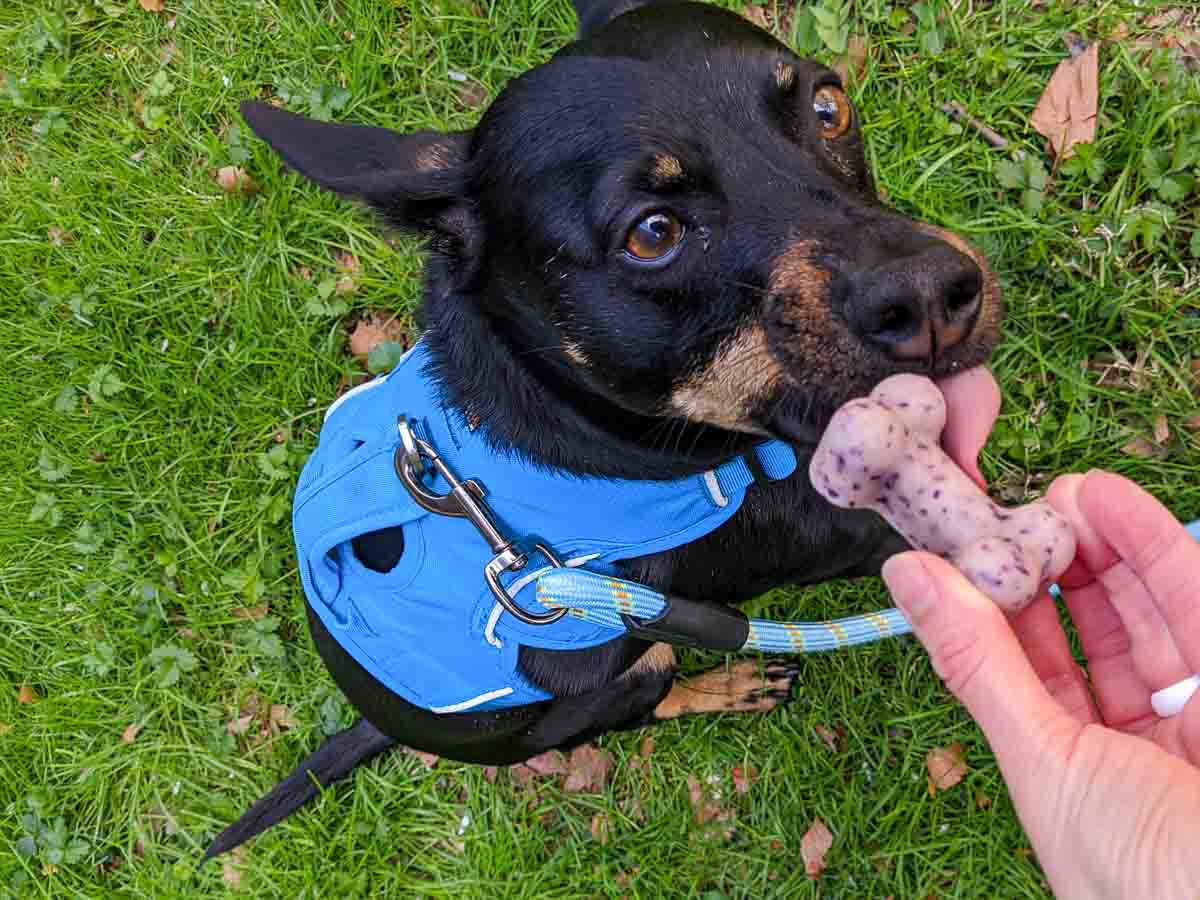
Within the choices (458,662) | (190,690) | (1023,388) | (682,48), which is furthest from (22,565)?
(1023,388)

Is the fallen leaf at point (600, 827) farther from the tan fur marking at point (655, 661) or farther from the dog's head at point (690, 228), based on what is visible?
the dog's head at point (690, 228)

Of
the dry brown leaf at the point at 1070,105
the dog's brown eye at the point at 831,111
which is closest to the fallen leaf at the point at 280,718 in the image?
the dog's brown eye at the point at 831,111

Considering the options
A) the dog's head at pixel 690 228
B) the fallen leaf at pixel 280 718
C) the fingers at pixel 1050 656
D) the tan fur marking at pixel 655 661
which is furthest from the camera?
the fallen leaf at pixel 280 718

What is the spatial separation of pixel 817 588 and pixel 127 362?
3.39 metres

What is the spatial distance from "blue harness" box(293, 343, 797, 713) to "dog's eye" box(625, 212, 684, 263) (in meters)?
0.68

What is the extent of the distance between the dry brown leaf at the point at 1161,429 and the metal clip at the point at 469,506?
248 centimetres

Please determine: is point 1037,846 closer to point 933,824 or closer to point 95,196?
point 933,824

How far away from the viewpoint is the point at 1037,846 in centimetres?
163

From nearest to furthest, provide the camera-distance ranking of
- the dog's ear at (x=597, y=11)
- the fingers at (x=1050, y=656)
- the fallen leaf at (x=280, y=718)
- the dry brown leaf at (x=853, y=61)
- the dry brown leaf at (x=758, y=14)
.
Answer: the fingers at (x=1050, y=656), the dog's ear at (x=597, y=11), the dry brown leaf at (x=853, y=61), the dry brown leaf at (x=758, y=14), the fallen leaf at (x=280, y=718)

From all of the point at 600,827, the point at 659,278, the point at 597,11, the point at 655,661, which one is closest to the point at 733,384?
the point at 659,278

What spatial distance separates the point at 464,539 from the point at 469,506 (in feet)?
0.59

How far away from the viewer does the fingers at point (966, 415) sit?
6.31 feet

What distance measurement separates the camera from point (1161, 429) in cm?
329

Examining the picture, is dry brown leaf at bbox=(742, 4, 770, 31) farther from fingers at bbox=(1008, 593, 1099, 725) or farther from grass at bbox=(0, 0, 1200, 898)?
fingers at bbox=(1008, 593, 1099, 725)
